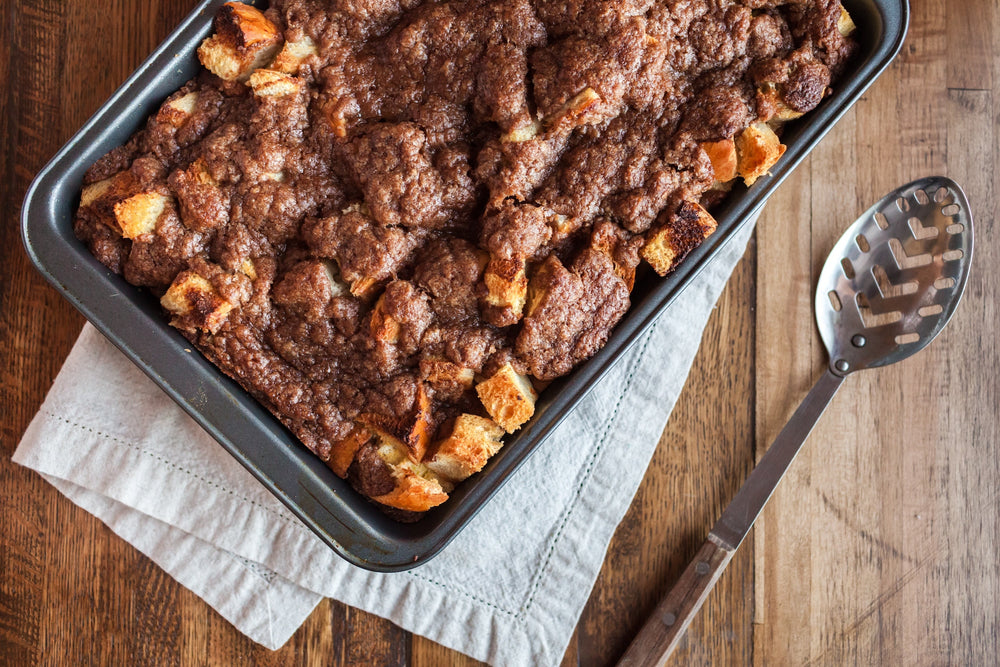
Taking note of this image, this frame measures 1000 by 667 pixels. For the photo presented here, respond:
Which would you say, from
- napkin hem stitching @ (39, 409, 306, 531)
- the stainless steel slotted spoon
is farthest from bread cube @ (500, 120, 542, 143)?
napkin hem stitching @ (39, 409, 306, 531)

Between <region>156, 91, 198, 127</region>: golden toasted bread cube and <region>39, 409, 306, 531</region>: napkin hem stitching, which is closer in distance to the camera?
<region>156, 91, 198, 127</region>: golden toasted bread cube

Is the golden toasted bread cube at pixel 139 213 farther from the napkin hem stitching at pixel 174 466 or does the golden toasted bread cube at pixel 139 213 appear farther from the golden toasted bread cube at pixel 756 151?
the golden toasted bread cube at pixel 756 151

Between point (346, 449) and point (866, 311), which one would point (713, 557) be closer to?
point (866, 311)

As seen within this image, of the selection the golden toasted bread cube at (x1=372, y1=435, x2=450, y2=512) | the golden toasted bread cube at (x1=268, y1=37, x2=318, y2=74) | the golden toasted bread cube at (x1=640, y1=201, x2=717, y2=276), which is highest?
the golden toasted bread cube at (x1=268, y1=37, x2=318, y2=74)

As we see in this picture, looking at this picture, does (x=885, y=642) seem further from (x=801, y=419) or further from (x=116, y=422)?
(x=116, y=422)

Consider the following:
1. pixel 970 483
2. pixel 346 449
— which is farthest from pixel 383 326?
pixel 970 483

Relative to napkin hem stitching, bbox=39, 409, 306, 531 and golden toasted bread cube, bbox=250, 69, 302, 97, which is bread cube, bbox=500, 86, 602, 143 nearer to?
golden toasted bread cube, bbox=250, 69, 302, 97

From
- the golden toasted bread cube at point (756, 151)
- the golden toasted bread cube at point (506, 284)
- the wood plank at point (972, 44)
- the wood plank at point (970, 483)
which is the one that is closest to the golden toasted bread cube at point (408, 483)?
the golden toasted bread cube at point (506, 284)
